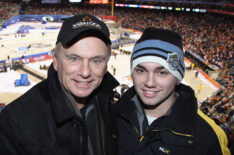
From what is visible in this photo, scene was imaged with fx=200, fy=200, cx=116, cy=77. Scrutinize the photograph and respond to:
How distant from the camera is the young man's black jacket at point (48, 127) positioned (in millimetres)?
2385

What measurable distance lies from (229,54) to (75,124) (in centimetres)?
3248

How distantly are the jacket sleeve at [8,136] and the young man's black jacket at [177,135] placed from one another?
151 centimetres

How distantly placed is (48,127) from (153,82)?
1.57 meters

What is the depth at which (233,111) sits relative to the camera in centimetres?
1303

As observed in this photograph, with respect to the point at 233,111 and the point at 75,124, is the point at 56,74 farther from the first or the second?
the point at 233,111

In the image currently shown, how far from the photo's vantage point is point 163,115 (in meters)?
3.04

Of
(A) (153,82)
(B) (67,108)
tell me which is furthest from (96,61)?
(A) (153,82)

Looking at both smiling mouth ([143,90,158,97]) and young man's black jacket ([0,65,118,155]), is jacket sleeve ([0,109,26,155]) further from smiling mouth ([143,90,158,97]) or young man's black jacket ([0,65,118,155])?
smiling mouth ([143,90,158,97])

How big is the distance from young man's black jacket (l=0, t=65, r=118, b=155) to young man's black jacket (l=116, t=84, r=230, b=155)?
368 mm

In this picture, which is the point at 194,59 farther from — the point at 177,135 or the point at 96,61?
the point at 96,61

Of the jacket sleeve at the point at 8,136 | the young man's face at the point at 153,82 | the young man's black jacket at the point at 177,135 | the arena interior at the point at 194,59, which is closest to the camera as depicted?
the jacket sleeve at the point at 8,136

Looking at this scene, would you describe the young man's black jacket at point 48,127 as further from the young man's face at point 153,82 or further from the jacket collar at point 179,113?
the young man's face at point 153,82

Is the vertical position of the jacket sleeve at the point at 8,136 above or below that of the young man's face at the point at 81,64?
below

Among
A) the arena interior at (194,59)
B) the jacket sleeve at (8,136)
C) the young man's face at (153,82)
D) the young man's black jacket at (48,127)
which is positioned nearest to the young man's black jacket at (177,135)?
the young man's face at (153,82)
